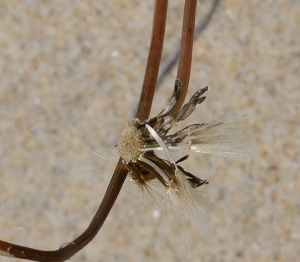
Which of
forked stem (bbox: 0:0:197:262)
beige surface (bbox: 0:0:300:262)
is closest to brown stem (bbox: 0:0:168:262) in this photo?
forked stem (bbox: 0:0:197:262)

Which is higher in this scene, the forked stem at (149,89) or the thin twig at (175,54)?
the thin twig at (175,54)

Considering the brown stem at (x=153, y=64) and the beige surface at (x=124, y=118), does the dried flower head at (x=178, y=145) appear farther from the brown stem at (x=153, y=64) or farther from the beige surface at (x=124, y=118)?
the beige surface at (x=124, y=118)

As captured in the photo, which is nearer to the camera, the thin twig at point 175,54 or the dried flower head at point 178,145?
the dried flower head at point 178,145

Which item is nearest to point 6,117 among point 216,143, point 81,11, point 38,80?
point 38,80

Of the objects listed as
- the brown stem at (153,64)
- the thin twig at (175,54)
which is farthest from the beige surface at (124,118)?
the brown stem at (153,64)

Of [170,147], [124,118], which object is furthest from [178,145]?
[124,118]

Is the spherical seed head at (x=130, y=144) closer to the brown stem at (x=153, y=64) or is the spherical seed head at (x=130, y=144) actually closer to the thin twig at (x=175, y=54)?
the brown stem at (x=153, y=64)

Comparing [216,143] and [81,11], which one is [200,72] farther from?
[216,143]
